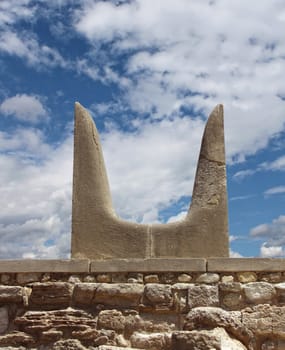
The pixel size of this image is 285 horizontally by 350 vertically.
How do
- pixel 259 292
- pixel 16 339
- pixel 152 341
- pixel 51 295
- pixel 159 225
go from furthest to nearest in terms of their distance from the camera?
pixel 159 225
pixel 51 295
pixel 16 339
pixel 259 292
pixel 152 341

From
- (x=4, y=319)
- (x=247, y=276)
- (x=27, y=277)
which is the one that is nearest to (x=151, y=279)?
(x=247, y=276)

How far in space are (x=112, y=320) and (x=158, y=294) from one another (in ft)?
1.85

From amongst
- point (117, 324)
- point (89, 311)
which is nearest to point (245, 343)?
point (117, 324)

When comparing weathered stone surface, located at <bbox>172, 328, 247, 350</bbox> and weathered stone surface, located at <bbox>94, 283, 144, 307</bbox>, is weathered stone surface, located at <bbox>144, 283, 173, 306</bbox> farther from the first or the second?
weathered stone surface, located at <bbox>172, 328, 247, 350</bbox>

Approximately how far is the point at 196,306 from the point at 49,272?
1.72 m

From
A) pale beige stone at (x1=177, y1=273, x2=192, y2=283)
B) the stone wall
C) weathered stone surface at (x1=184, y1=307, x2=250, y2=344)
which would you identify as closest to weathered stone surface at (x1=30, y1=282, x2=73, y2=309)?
the stone wall

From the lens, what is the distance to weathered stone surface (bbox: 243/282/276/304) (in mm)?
5535

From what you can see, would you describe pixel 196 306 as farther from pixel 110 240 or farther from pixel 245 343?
pixel 110 240

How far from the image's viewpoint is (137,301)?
565 cm

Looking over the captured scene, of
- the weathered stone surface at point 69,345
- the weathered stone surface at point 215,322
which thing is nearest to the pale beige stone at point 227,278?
the weathered stone surface at point 215,322

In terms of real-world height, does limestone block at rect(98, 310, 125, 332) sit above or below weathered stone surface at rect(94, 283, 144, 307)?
below

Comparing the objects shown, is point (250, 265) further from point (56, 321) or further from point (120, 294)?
point (56, 321)

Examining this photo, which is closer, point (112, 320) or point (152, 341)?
point (152, 341)

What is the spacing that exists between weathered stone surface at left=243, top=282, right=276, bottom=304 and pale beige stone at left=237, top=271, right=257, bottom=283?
9 cm
